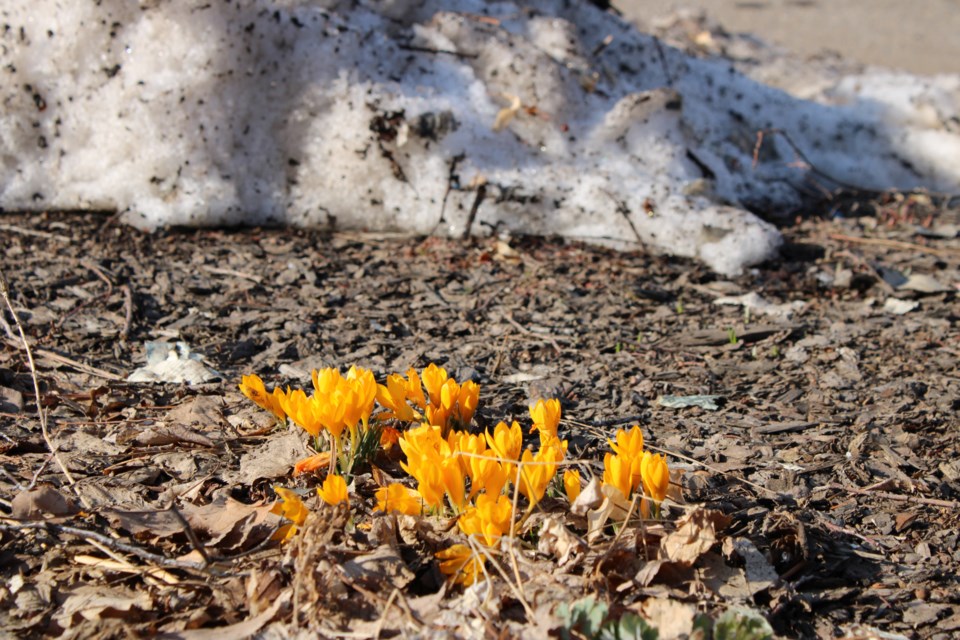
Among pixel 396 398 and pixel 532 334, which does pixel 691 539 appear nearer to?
pixel 396 398

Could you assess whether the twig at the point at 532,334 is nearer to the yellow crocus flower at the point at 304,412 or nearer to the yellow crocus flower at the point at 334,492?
the yellow crocus flower at the point at 304,412

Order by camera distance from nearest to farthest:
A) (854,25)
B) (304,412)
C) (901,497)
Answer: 1. (304,412)
2. (901,497)
3. (854,25)

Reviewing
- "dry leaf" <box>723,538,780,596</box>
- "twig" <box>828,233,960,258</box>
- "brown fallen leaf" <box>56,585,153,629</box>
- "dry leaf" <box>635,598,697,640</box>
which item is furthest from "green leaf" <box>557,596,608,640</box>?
"twig" <box>828,233,960,258</box>

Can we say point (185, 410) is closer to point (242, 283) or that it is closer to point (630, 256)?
point (242, 283)

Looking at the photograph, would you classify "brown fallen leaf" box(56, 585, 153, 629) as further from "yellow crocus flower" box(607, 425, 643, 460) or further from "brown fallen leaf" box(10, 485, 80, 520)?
"yellow crocus flower" box(607, 425, 643, 460)

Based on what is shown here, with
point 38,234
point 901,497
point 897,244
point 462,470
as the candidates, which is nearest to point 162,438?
point 462,470

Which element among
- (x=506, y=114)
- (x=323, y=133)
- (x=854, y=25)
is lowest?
(x=323, y=133)
